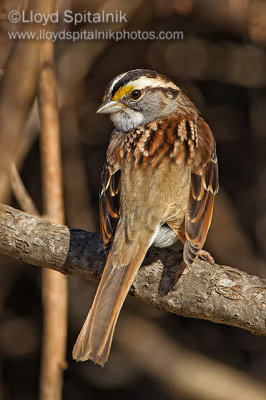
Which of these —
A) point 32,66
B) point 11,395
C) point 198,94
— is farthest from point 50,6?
point 11,395

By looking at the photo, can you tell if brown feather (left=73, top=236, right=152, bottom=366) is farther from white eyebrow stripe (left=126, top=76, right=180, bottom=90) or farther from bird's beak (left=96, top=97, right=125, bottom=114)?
white eyebrow stripe (left=126, top=76, right=180, bottom=90)

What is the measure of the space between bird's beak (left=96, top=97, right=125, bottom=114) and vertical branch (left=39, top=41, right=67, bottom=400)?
0.23 metres

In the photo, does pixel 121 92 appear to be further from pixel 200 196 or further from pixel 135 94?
pixel 200 196

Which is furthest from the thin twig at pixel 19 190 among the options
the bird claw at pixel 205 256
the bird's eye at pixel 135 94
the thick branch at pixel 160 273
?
the bird claw at pixel 205 256

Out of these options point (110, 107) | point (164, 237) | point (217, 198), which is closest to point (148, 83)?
point (110, 107)

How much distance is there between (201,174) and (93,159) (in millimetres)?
2297

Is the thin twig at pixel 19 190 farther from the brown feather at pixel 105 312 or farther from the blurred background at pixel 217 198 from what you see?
the blurred background at pixel 217 198

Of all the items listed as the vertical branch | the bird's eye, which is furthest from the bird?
the vertical branch

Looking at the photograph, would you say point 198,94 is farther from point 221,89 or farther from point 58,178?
point 58,178

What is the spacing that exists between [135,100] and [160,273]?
90 cm

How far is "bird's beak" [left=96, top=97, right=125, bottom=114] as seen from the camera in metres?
3.12

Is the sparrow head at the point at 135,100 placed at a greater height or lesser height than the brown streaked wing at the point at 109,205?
greater

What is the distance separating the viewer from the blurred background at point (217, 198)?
15.7 ft

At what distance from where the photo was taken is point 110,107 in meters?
3.12
